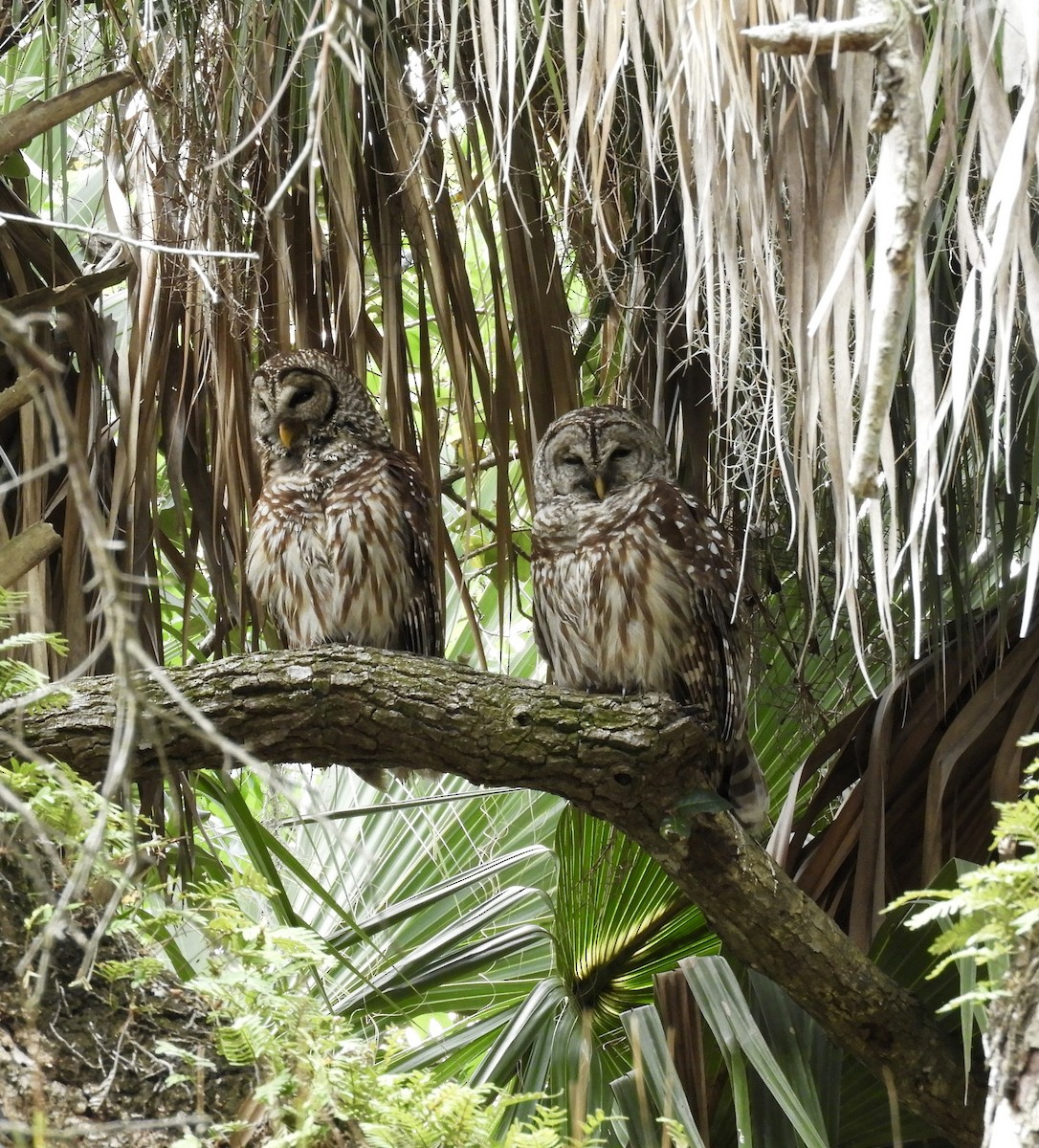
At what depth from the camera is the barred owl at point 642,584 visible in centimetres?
443

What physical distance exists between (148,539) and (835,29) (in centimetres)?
280

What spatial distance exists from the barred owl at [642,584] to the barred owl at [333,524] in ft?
1.46

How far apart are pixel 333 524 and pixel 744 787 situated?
1.55 meters

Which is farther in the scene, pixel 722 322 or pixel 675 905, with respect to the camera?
pixel 675 905

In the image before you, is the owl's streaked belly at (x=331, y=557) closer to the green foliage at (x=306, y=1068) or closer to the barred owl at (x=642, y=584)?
the barred owl at (x=642, y=584)

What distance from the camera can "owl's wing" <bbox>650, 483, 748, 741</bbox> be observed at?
442cm

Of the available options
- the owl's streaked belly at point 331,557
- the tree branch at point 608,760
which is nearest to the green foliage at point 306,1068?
the tree branch at point 608,760

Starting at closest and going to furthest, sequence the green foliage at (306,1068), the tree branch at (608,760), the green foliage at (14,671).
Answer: the green foliage at (306,1068)
the green foliage at (14,671)
the tree branch at (608,760)

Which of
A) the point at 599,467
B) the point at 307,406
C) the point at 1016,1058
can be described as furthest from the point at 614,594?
the point at 1016,1058

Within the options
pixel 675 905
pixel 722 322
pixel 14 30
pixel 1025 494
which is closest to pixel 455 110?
pixel 14 30

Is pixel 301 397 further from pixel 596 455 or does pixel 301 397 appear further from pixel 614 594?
pixel 614 594

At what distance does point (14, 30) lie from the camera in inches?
161

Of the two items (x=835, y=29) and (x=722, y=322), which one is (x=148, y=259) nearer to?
(x=722, y=322)

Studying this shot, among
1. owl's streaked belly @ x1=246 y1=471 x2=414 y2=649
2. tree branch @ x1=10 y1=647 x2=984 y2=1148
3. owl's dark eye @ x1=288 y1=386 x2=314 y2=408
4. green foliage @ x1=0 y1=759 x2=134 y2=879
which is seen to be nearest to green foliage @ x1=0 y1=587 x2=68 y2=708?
green foliage @ x1=0 y1=759 x2=134 y2=879
